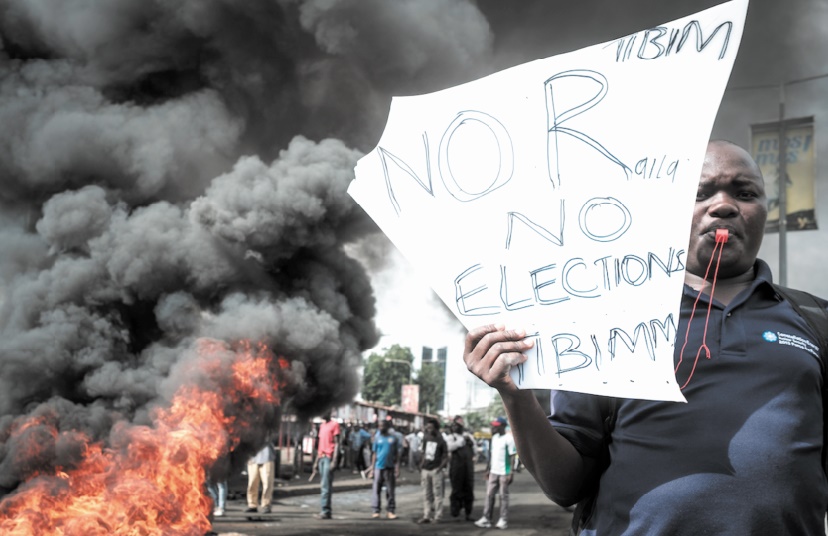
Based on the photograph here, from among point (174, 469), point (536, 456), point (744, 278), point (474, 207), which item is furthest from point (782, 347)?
point (174, 469)

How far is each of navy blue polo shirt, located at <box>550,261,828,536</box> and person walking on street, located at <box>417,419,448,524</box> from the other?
10.2m

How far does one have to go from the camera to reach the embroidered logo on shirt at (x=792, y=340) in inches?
60.0

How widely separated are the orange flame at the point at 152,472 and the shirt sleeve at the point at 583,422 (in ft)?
24.4

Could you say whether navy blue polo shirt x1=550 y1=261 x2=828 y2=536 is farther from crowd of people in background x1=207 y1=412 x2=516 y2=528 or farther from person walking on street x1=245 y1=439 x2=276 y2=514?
Answer: person walking on street x1=245 y1=439 x2=276 y2=514

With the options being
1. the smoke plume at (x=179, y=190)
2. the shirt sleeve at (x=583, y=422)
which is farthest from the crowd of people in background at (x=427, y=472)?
the shirt sleeve at (x=583, y=422)

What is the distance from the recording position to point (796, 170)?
1186 cm

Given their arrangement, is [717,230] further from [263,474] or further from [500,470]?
[263,474]

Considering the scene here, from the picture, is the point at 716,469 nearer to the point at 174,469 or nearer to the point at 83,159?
the point at 174,469

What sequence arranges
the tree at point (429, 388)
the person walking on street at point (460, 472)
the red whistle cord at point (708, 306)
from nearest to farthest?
the red whistle cord at point (708, 306) → the person walking on street at point (460, 472) → the tree at point (429, 388)

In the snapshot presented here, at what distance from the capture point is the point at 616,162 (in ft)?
5.00

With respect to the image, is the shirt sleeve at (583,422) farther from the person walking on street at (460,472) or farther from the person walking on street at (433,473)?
the person walking on street at (460,472)

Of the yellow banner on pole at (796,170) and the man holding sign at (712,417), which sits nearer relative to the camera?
the man holding sign at (712,417)

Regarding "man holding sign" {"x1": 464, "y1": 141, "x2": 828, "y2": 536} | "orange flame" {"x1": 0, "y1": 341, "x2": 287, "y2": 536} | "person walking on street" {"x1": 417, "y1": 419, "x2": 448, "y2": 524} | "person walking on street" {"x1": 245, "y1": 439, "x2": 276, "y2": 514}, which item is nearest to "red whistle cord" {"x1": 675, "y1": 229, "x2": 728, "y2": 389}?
"man holding sign" {"x1": 464, "y1": 141, "x2": 828, "y2": 536}

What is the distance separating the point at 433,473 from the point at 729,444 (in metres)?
10.5
